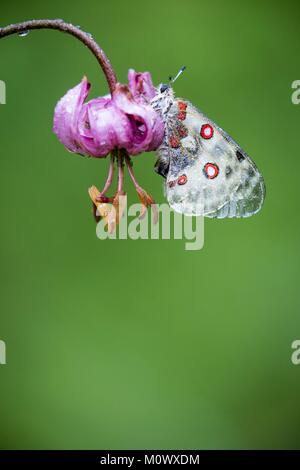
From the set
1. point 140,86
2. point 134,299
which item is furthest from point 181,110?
point 134,299

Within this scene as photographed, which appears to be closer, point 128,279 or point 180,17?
point 128,279

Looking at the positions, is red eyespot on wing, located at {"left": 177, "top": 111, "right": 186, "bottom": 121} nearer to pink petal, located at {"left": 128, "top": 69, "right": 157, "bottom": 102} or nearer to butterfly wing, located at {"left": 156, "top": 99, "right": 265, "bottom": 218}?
butterfly wing, located at {"left": 156, "top": 99, "right": 265, "bottom": 218}

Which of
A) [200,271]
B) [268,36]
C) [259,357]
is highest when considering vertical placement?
[268,36]

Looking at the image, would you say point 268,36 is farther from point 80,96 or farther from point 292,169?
point 80,96

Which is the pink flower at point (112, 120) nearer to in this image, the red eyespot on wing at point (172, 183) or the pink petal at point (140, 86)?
the pink petal at point (140, 86)

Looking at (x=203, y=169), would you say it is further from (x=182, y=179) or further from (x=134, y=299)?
(x=134, y=299)

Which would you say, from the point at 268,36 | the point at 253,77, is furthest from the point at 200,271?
the point at 268,36
